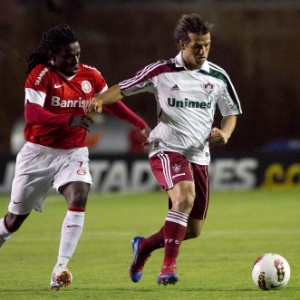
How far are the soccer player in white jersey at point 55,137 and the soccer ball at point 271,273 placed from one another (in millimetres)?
1472

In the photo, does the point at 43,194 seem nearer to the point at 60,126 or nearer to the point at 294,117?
the point at 60,126

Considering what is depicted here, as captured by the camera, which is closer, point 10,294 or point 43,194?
point 10,294

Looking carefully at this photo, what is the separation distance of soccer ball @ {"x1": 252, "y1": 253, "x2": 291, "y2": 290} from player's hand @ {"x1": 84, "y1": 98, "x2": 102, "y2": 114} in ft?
5.62

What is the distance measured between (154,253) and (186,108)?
351 cm

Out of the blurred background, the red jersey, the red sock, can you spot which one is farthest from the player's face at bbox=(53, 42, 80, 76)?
the blurred background

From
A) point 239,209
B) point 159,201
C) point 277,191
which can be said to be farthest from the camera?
point 277,191

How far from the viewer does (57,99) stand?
28.0 feet

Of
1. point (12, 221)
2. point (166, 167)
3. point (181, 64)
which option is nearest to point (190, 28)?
point (181, 64)

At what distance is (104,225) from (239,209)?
3.00m

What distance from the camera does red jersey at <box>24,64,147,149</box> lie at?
837 centimetres

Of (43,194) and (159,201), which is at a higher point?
(159,201)

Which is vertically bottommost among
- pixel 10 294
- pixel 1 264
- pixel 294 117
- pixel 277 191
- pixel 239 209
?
pixel 10 294

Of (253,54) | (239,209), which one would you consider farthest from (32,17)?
(239,209)

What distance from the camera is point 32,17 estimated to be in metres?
28.1
